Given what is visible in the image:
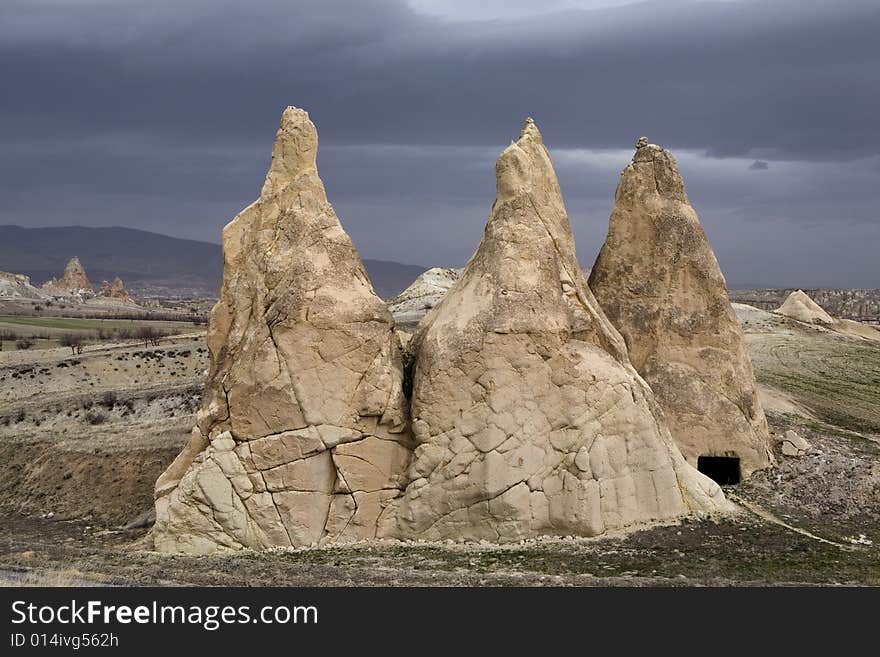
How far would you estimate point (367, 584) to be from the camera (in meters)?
15.3

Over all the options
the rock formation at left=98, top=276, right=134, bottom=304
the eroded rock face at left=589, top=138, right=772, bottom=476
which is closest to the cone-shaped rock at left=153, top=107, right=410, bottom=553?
the eroded rock face at left=589, top=138, right=772, bottom=476

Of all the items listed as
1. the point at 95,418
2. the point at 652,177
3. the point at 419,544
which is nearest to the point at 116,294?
the point at 95,418

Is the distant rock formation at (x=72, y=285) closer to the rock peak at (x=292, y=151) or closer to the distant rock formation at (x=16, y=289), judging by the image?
the distant rock formation at (x=16, y=289)

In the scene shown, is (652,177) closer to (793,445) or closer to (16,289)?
(793,445)

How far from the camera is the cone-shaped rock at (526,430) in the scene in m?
19.8

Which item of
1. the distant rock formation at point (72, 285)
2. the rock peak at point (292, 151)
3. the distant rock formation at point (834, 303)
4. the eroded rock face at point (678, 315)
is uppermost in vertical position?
the distant rock formation at point (72, 285)

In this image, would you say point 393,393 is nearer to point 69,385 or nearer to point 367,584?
point 367,584

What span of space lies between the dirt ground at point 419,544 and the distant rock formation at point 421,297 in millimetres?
18223

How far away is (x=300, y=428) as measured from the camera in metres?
20.2

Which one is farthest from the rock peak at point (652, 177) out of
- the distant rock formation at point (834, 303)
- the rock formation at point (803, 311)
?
the distant rock formation at point (834, 303)

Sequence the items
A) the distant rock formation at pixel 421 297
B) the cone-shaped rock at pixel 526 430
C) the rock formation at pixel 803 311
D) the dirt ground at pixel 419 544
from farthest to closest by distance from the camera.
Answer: the rock formation at pixel 803 311 < the distant rock formation at pixel 421 297 < the cone-shaped rock at pixel 526 430 < the dirt ground at pixel 419 544

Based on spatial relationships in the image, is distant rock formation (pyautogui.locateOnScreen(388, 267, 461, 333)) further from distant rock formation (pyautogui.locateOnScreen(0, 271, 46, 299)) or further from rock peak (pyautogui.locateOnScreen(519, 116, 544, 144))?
distant rock formation (pyautogui.locateOnScreen(0, 271, 46, 299))

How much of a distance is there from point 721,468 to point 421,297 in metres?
40.5

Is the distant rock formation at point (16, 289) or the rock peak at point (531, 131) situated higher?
the distant rock formation at point (16, 289)
